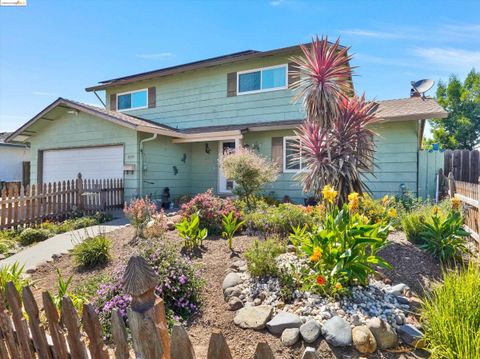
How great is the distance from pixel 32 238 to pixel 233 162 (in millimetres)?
5807

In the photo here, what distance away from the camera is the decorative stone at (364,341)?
118 inches

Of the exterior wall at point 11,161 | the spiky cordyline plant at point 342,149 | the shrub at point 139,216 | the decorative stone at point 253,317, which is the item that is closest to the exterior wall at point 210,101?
the spiky cordyline plant at point 342,149

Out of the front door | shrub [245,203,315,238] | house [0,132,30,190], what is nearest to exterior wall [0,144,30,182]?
house [0,132,30,190]

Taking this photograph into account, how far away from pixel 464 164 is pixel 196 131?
11698mm

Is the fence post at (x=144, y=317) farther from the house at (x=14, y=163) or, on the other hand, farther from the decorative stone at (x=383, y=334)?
the house at (x=14, y=163)

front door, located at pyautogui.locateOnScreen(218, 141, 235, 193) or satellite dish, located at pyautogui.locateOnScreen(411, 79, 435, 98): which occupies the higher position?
satellite dish, located at pyautogui.locateOnScreen(411, 79, 435, 98)

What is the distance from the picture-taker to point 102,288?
12.4 feet

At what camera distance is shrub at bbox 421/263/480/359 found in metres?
2.47

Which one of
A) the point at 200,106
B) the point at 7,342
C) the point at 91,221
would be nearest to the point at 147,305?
the point at 7,342

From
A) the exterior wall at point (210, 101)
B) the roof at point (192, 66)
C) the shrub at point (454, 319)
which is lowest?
the shrub at point (454, 319)

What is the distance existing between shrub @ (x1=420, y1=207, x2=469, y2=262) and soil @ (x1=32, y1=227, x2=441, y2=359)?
19cm

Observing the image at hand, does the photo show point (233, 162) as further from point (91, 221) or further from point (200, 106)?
point (200, 106)

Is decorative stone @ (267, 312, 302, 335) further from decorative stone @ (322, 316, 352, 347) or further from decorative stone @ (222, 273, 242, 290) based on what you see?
decorative stone @ (222, 273, 242, 290)

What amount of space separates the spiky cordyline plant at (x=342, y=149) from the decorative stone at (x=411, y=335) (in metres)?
3.66
